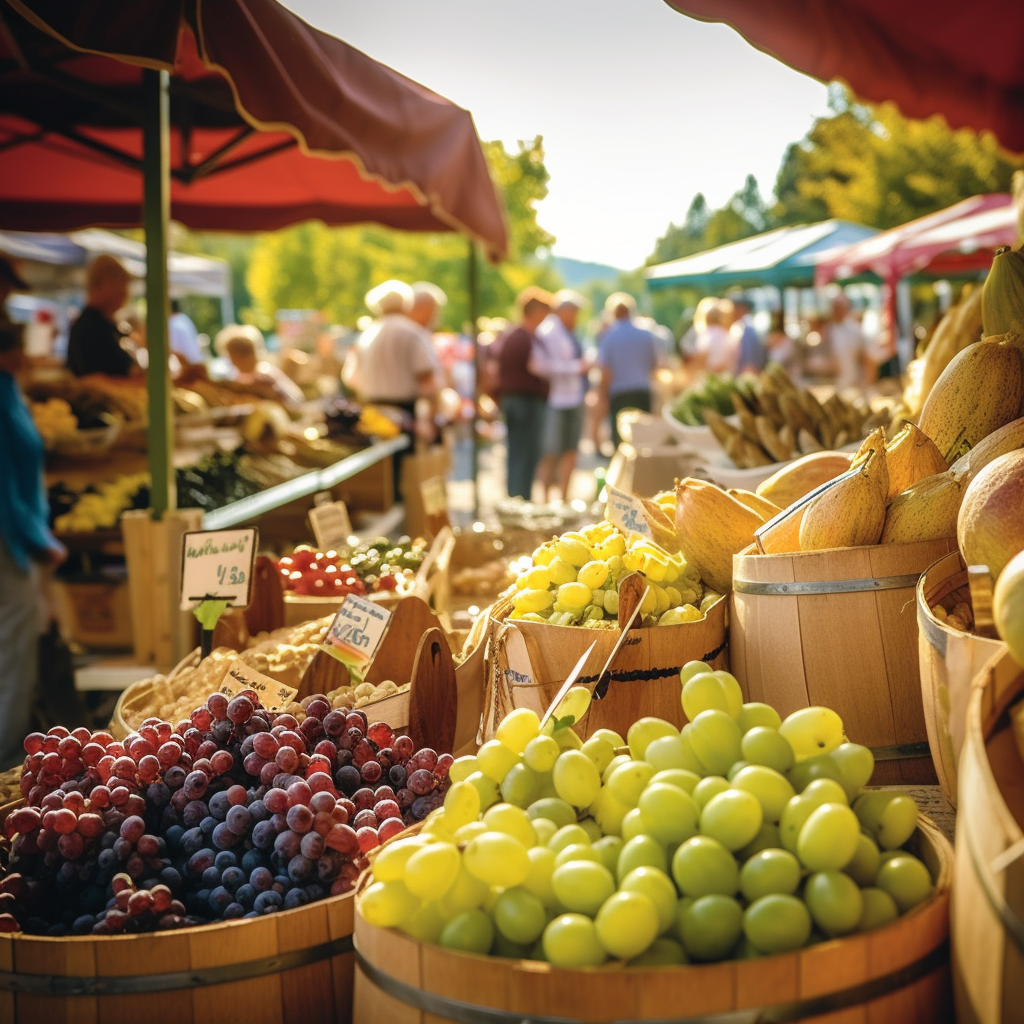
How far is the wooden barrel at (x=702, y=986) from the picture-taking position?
1006mm

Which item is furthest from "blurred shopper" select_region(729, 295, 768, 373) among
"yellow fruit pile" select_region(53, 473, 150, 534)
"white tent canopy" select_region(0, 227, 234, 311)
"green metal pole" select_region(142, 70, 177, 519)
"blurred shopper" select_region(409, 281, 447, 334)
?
"green metal pole" select_region(142, 70, 177, 519)

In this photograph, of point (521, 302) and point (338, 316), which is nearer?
point (521, 302)

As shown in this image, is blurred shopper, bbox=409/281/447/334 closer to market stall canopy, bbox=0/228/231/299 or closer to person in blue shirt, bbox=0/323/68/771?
person in blue shirt, bbox=0/323/68/771

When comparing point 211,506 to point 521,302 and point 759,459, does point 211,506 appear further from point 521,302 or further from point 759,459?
point 521,302

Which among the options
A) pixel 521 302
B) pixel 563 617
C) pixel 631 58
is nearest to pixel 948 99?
pixel 631 58

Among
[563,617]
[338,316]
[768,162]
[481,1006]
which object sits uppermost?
[338,316]

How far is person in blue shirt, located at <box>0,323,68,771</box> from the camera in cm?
407

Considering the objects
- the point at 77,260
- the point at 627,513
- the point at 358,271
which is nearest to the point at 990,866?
the point at 627,513

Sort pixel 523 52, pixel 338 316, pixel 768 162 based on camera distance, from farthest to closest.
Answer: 1. pixel 338 316
2. pixel 768 162
3. pixel 523 52

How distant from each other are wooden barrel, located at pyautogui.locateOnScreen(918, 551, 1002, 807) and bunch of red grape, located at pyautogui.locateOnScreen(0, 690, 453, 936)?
74 cm

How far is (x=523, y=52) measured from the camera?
12.5 feet

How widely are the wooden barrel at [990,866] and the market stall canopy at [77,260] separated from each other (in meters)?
12.2

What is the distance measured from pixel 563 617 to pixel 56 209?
20.3 ft

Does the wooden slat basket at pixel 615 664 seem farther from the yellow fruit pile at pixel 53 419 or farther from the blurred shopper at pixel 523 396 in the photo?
the blurred shopper at pixel 523 396
